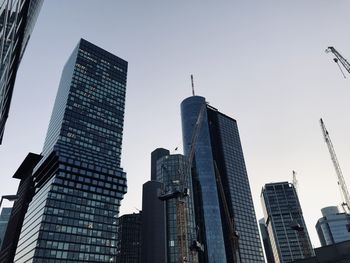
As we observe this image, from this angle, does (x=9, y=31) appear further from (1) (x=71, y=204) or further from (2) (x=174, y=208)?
(1) (x=71, y=204)

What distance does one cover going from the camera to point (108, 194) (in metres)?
186

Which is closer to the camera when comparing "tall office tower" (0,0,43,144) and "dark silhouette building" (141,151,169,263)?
"tall office tower" (0,0,43,144)

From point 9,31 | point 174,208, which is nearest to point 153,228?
point 174,208

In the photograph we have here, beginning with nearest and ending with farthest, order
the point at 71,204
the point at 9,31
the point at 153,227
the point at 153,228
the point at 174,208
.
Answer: the point at 9,31 < the point at 71,204 < the point at 174,208 < the point at 153,228 < the point at 153,227

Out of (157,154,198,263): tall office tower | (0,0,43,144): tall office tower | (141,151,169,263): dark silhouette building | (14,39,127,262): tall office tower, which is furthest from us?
(141,151,169,263): dark silhouette building

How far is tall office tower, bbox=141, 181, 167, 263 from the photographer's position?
172 meters

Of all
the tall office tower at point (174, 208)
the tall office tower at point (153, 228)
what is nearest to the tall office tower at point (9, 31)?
the tall office tower at point (174, 208)

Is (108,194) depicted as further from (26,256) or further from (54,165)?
(26,256)

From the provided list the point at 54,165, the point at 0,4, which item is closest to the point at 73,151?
the point at 54,165

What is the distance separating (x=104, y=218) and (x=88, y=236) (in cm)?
1571

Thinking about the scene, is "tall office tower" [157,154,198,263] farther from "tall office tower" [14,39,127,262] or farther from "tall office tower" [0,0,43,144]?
"tall office tower" [0,0,43,144]

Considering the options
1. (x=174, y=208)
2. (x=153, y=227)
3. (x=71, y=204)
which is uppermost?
(x=71, y=204)

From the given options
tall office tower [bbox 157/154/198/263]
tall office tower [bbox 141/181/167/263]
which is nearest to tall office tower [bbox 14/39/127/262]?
tall office tower [bbox 141/181/167/263]

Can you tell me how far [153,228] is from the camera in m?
179
